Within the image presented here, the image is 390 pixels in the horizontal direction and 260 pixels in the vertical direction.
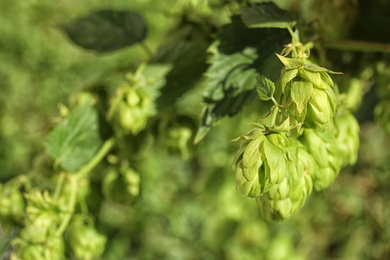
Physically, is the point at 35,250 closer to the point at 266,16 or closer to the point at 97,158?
the point at 97,158

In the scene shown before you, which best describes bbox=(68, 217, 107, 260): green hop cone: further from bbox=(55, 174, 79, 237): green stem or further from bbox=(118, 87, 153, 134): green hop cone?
bbox=(118, 87, 153, 134): green hop cone

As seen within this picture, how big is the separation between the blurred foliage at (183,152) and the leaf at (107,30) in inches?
1.9

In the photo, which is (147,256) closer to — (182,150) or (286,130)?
(182,150)

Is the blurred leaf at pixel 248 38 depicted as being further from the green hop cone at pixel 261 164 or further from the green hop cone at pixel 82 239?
the green hop cone at pixel 82 239

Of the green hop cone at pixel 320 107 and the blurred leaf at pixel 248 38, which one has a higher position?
the green hop cone at pixel 320 107

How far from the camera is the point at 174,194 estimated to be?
2.57 m

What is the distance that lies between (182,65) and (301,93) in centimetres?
46

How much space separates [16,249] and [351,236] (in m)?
1.79

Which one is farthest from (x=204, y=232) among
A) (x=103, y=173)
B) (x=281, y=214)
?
(x=281, y=214)

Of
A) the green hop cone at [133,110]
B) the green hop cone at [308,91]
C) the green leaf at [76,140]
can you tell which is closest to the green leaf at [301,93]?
the green hop cone at [308,91]

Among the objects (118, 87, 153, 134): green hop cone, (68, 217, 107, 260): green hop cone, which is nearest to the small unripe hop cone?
(118, 87, 153, 134): green hop cone

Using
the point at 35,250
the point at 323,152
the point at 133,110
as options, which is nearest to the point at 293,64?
the point at 323,152

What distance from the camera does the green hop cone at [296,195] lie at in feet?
2.22

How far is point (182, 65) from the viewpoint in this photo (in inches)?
42.1
